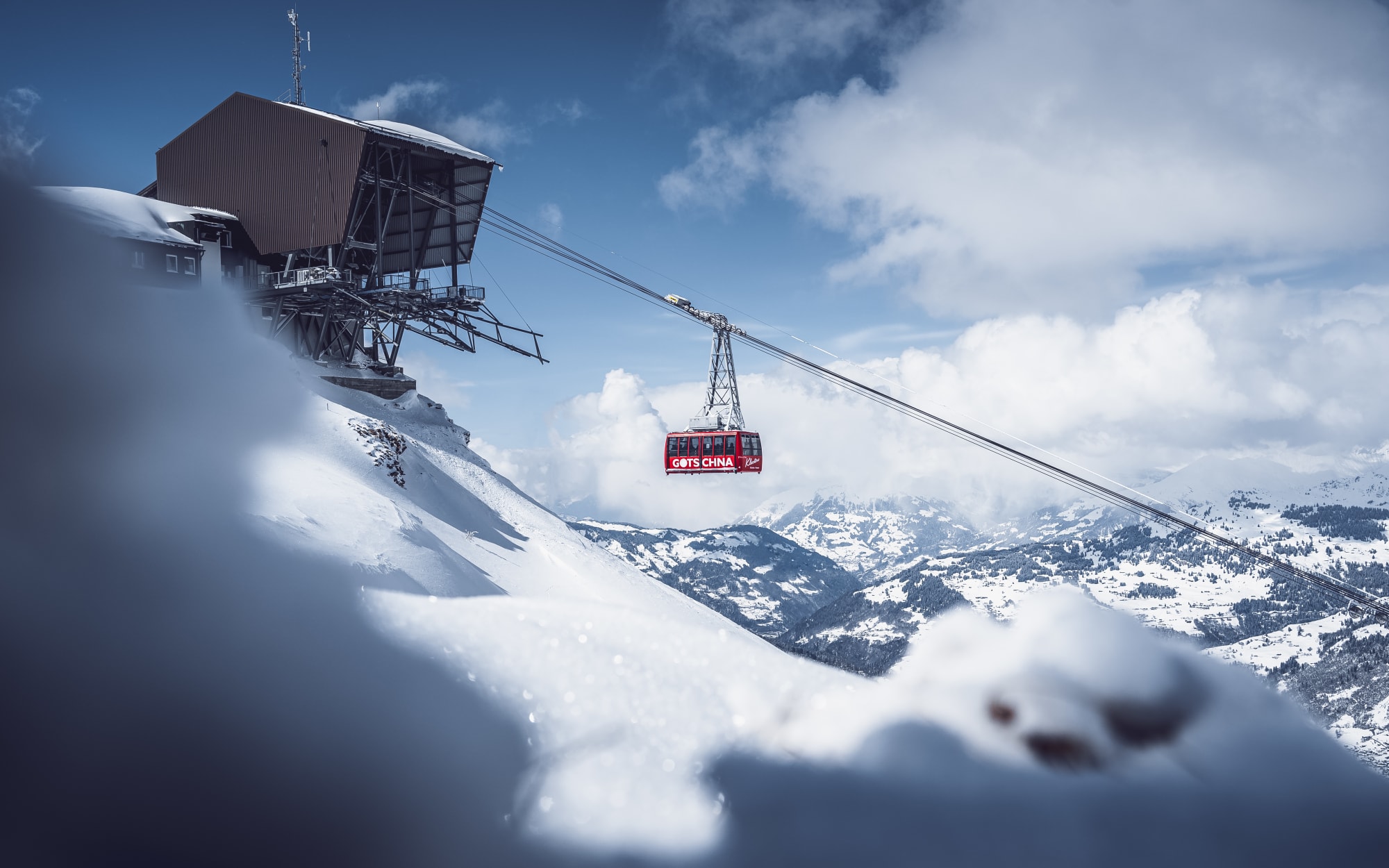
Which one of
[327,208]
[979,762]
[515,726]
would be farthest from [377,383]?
[979,762]

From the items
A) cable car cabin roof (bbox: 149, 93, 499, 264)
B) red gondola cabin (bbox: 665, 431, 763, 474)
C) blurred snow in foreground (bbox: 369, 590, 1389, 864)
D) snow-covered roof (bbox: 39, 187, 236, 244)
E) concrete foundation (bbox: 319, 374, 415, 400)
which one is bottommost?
blurred snow in foreground (bbox: 369, 590, 1389, 864)

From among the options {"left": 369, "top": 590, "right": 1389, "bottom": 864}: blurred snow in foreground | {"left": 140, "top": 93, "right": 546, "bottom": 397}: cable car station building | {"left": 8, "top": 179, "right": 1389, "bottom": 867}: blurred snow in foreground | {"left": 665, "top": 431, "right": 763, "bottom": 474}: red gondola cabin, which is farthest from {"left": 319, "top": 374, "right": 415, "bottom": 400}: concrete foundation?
{"left": 369, "top": 590, "right": 1389, "bottom": 864}: blurred snow in foreground

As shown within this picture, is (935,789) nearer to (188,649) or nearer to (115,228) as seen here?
(188,649)

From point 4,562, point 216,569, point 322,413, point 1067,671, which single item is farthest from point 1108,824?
point 322,413

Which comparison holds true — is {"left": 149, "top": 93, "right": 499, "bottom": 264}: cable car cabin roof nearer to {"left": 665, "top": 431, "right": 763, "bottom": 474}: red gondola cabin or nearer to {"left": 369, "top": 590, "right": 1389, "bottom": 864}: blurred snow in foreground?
{"left": 665, "top": 431, "right": 763, "bottom": 474}: red gondola cabin

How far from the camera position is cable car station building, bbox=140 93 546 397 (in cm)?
4975

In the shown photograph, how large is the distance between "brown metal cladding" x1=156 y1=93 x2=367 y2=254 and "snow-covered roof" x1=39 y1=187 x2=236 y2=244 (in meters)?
2.00

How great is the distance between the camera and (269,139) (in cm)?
5175

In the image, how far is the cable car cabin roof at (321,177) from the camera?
1948 inches

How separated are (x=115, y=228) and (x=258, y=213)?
1287cm

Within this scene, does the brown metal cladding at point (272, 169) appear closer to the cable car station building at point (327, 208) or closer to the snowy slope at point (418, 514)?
the cable car station building at point (327, 208)

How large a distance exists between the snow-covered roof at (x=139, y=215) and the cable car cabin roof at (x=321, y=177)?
2.83 meters

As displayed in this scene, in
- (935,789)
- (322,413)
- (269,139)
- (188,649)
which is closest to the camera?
(935,789)

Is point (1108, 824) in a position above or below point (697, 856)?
above
